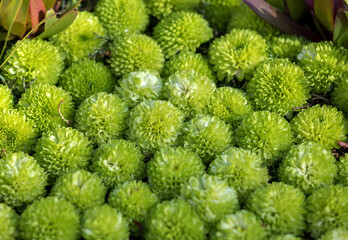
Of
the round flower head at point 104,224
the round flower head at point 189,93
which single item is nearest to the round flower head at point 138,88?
the round flower head at point 189,93

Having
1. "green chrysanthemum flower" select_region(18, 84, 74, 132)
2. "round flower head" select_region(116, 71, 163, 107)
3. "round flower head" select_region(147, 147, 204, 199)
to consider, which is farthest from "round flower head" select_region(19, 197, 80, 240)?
"round flower head" select_region(116, 71, 163, 107)

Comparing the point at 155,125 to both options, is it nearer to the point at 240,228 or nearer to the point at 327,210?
the point at 240,228

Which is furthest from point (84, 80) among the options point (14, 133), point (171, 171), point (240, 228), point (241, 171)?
point (240, 228)

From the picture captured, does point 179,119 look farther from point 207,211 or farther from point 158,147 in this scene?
point 207,211

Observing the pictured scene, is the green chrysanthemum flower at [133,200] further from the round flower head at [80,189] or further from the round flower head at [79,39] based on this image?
the round flower head at [79,39]

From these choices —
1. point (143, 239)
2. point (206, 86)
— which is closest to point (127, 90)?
point (206, 86)
